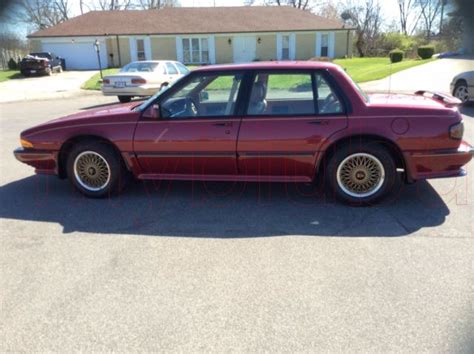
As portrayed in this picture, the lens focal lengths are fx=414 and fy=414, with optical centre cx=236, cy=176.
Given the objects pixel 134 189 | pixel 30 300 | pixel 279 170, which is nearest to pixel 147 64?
pixel 134 189

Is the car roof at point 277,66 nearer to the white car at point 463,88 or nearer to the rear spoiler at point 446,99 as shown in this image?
the rear spoiler at point 446,99

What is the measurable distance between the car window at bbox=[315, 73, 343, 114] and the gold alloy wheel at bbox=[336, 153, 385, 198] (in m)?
0.54

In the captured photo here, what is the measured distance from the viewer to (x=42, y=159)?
5.02m

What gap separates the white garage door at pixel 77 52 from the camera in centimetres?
3391

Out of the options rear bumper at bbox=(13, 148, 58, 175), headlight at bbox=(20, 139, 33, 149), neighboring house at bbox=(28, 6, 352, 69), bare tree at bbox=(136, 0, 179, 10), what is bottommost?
rear bumper at bbox=(13, 148, 58, 175)

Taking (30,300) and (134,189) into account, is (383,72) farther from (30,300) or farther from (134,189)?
(30,300)

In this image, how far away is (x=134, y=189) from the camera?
17.5 feet

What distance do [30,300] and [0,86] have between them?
23.8 meters

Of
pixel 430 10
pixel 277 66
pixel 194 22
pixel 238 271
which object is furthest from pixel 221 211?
pixel 194 22

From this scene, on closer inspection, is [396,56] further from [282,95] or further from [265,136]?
[265,136]

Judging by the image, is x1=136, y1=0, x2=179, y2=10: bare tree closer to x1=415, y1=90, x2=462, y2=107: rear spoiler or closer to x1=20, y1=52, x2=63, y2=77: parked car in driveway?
x1=20, y1=52, x2=63, y2=77: parked car in driveway

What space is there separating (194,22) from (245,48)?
5.03m

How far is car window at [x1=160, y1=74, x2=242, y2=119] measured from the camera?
4.70 m

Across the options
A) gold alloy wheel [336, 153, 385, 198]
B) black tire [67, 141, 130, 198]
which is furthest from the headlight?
gold alloy wheel [336, 153, 385, 198]
